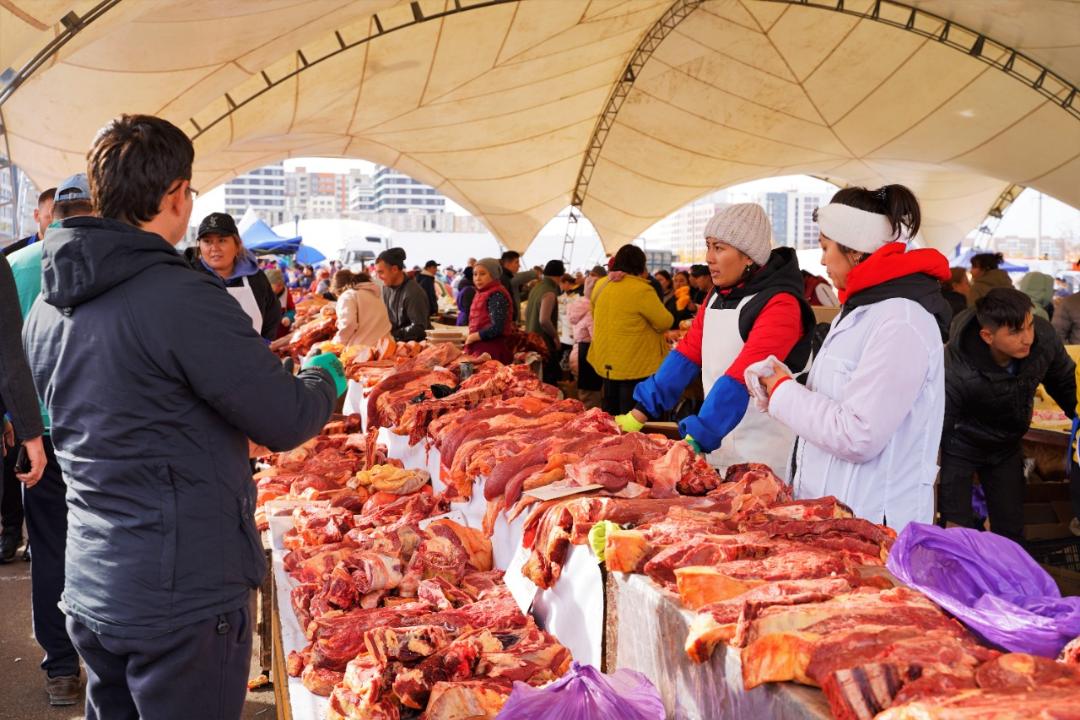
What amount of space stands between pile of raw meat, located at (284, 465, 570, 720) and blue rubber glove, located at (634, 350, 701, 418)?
36.4 inches

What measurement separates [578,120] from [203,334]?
2160cm

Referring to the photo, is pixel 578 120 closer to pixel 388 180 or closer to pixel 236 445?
pixel 236 445

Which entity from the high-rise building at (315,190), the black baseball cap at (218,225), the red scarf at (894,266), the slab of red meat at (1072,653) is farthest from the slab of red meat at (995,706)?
the high-rise building at (315,190)

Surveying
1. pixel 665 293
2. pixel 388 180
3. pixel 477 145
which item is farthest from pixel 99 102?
pixel 388 180

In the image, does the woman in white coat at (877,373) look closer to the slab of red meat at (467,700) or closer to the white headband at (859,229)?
the white headband at (859,229)

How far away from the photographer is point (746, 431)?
12.1ft

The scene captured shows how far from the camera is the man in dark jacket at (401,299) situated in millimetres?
9016

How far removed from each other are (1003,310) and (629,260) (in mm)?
2920

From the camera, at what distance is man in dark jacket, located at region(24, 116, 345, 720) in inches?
→ 75.7

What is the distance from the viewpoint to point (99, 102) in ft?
42.3

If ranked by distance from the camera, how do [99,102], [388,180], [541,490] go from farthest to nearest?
[388,180], [99,102], [541,490]

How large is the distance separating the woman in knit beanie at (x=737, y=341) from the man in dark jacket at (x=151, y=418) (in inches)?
67.7

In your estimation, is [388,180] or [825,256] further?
[388,180]

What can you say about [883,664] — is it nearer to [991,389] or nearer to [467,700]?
[467,700]
